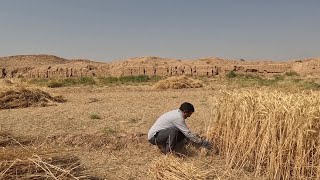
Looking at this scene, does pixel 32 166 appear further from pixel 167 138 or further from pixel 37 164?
pixel 167 138

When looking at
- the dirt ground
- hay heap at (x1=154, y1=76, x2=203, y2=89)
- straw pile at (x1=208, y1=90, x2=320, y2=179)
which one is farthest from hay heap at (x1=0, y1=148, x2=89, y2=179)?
hay heap at (x1=154, y1=76, x2=203, y2=89)

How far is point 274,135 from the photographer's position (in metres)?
6.79

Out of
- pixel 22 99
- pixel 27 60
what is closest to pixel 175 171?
pixel 22 99

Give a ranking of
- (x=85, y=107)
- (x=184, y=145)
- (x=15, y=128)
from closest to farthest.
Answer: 1. (x=184, y=145)
2. (x=15, y=128)
3. (x=85, y=107)

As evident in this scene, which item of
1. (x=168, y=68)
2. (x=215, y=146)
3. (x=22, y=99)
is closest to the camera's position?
(x=215, y=146)

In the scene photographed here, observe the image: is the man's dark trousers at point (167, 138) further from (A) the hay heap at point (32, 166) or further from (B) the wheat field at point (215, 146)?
(A) the hay heap at point (32, 166)

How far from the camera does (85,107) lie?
48.4 feet

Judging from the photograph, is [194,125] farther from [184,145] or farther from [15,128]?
[15,128]

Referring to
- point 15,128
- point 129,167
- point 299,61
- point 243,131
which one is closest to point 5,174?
point 129,167

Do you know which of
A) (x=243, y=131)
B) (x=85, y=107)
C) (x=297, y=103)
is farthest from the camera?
(x=85, y=107)

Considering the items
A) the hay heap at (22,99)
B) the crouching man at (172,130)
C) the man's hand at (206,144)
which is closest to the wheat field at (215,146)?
the man's hand at (206,144)

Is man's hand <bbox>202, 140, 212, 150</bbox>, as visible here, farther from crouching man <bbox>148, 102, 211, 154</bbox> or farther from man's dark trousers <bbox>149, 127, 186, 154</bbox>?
man's dark trousers <bbox>149, 127, 186, 154</bbox>

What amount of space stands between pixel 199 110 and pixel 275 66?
123 feet

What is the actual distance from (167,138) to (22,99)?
8.62 m
